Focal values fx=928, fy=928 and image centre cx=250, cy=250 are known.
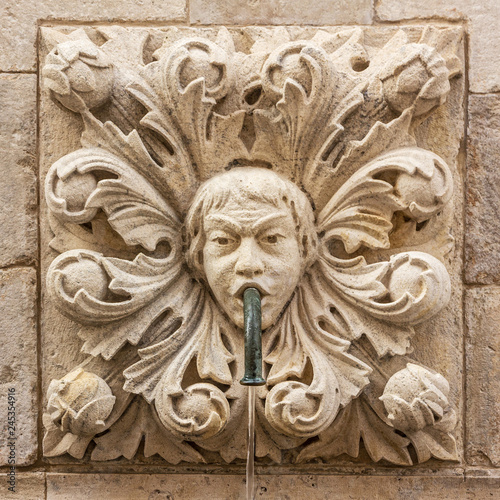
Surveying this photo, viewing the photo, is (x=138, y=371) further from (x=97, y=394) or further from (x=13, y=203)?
(x=13, y=203)

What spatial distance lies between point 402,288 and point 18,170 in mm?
1091

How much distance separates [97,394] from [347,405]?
2.12 feet

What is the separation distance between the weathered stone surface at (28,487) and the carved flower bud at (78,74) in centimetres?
99

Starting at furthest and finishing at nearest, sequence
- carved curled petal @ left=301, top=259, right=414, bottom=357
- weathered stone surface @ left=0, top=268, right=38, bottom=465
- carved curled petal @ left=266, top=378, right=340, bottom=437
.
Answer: weathered stone surface @ left=0, top=268, right=38, bottom=465 → carved curled petal @ left=301, top=259, right=414, bottom=357 → carved curled petal @ left=266, top=378, right=340, bottom=437

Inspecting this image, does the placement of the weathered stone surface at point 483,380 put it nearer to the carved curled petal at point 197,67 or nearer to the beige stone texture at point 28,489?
the carved curled petal at point 197,67

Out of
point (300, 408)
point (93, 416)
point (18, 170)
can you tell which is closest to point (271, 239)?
point (300, 408)

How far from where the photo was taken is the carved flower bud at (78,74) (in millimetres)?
2400

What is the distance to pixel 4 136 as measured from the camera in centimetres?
256

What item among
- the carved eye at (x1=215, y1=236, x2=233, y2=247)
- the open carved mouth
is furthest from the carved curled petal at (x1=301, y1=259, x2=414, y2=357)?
the carved eye at (x1=215, y1=236, x2=233, y2=247)

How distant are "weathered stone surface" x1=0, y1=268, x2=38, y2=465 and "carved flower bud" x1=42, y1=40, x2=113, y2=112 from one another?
56cm

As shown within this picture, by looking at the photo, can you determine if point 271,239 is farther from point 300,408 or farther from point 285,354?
point 300,408

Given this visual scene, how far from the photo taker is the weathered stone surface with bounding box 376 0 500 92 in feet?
8.34

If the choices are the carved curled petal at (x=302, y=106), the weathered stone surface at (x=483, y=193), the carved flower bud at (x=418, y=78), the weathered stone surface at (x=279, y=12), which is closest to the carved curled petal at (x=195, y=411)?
the carved curled petal at (x=302, y=106)

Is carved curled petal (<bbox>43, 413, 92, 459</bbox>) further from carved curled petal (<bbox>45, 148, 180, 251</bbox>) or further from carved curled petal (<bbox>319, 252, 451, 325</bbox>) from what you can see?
carved curled petal (<bbox>319, 252, 451, 325</bbox>)
